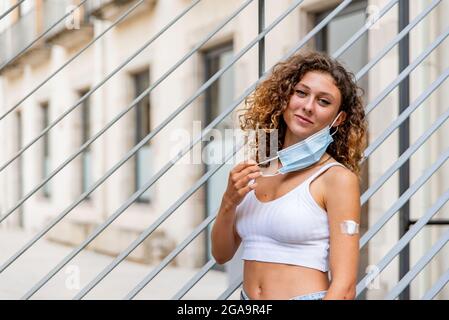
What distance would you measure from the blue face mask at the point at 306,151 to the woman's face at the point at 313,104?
0.07 feet

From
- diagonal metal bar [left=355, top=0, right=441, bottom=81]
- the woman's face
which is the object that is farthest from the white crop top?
diagonal metal bar [left=355, top=0, right=441, bottom=81]

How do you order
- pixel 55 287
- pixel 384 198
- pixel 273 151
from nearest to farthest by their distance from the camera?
pixel 273 151 < pixel 384 198 < pixel 55 287

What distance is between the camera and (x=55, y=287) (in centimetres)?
799

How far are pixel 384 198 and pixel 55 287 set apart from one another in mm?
3820

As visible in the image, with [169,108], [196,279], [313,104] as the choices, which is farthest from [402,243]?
[169,108]

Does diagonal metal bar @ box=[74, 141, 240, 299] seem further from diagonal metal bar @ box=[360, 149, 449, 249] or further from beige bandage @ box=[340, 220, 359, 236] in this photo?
beige bandage @ box=[340, 220, 359, 236]

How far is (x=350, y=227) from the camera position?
65.3 inches

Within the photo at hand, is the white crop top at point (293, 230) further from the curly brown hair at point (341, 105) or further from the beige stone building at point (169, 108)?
the beige stone building at point (169, 108)

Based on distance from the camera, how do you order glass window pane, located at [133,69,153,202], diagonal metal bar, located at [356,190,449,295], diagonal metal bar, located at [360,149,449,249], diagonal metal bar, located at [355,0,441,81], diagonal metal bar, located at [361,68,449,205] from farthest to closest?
glass window pane, located at [133,69,153,202] → diagonal metal bar, located at [355,0,441,81] → diagonal metal bar, located at [361,68,449,205] → diagonal metal bar, located at [360,149,449,249] → diagonal metal bar, located at [356,190,449,295]

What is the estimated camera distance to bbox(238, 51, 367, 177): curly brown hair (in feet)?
6.08

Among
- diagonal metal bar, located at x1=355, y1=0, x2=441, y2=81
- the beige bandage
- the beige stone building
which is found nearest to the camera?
the beige bandage

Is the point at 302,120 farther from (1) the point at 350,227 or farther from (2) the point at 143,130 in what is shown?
(2) the point at 143,130
